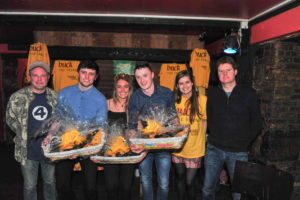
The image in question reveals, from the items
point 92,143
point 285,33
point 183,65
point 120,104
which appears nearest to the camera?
point 92,143

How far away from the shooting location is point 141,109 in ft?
7.31

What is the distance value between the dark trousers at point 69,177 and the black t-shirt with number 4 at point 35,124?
12.8 inches

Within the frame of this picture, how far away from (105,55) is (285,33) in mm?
3256

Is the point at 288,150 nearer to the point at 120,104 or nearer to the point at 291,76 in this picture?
the point at 291,76

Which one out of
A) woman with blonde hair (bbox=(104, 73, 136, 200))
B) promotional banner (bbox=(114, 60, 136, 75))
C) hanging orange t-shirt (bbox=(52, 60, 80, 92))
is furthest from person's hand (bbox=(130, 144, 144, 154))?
promotional banner (bbox=(114, 60, 136, 75))

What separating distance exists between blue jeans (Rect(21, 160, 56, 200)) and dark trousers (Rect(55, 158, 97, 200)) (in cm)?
24

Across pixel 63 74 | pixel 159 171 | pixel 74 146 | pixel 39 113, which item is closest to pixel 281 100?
pixel 159 171

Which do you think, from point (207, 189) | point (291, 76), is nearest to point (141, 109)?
point (207, 189)

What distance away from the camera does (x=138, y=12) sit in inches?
143

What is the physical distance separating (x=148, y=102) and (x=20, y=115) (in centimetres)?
143

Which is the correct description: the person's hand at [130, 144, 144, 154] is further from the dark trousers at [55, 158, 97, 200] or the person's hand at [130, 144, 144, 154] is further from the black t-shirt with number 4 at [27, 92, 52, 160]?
the black t-shirt with number 4 at [27, 92, 52, 160]

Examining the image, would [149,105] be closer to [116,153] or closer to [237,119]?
[116,153]

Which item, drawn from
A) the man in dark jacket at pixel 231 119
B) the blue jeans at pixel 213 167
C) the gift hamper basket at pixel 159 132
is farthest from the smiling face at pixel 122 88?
the blue jeans at pixel 213 167

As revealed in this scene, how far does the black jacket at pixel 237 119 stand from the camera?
2268mm
